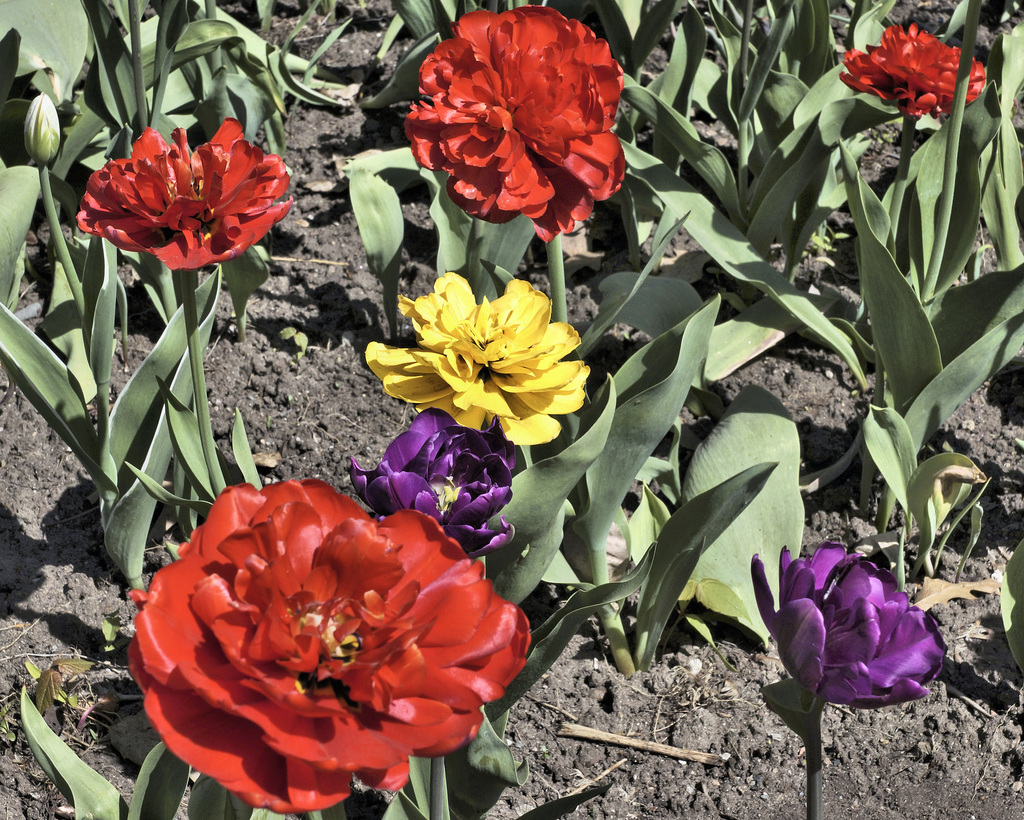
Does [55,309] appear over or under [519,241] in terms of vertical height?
under

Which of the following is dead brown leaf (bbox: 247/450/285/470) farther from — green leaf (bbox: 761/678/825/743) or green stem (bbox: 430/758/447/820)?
green leaf (bbox: 761/678/825/743)

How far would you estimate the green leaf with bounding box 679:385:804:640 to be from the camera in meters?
1.69

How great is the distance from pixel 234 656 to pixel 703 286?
6.58ft

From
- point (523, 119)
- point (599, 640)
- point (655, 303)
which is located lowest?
point (599, 640)

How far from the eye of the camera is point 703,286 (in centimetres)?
240

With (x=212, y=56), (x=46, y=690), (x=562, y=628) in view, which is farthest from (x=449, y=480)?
(x=212, y=56)

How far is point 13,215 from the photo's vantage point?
1822 millimetres

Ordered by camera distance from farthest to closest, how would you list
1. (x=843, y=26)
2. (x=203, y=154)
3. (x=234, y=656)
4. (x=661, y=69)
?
(x=843, y=26)
(x=661, y=69)
(x=203, y=154)
(x=234, y=656)

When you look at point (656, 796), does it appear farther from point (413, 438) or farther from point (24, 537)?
point (24, 537)

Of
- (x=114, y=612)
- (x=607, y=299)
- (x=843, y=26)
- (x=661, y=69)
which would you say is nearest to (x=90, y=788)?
(x=114, y=612)

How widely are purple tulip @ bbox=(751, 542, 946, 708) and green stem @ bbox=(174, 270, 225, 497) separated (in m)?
0.72

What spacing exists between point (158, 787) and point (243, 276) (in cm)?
118

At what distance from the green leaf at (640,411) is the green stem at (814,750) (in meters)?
0.55

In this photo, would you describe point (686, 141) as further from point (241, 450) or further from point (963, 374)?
point (241, 450)
